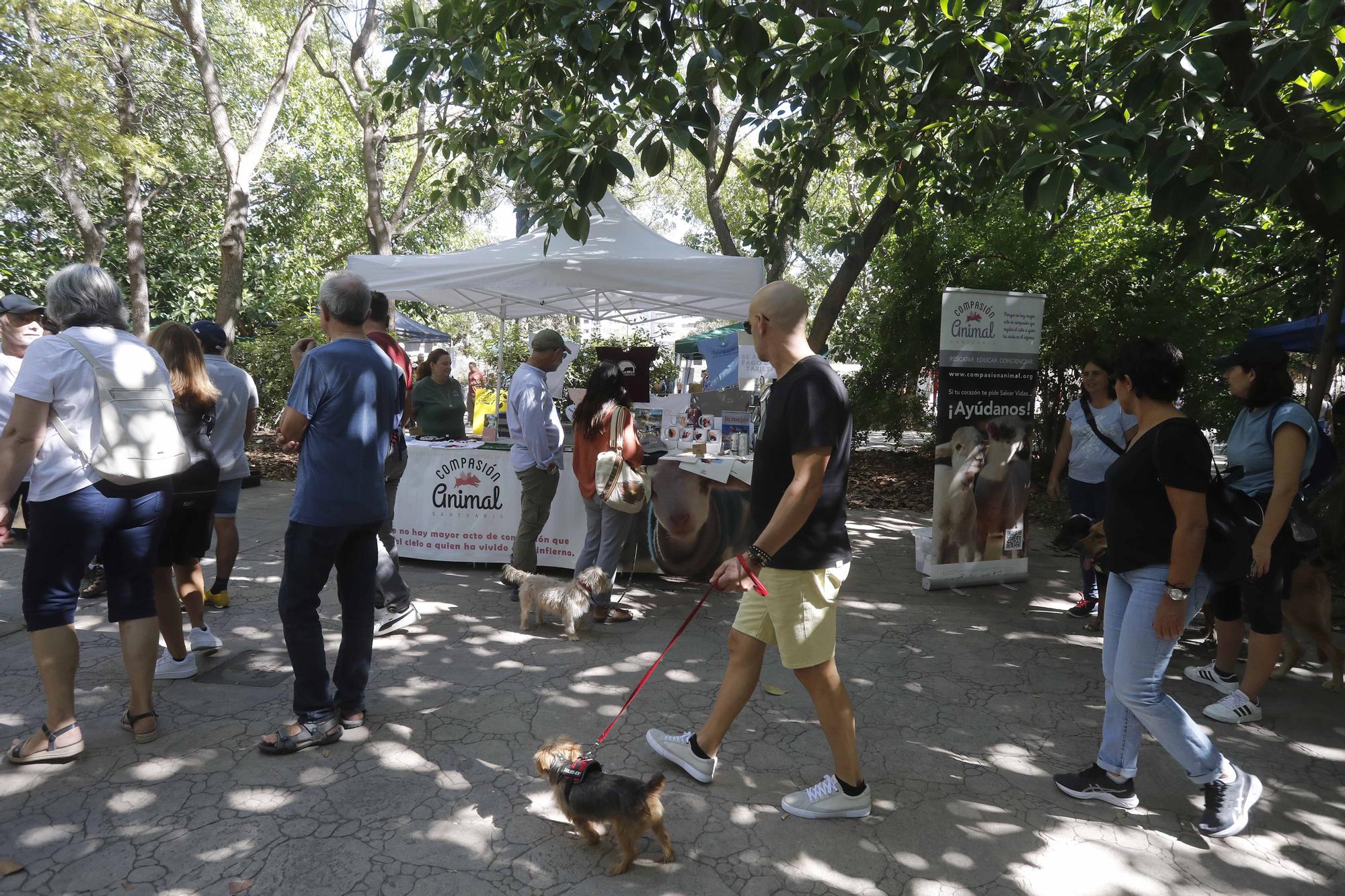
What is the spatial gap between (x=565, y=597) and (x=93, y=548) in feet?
7.87

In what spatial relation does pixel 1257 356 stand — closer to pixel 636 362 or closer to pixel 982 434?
pixel 982 434

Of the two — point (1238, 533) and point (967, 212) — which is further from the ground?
point (967, 212)

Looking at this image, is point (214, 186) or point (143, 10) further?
point (214, 186)

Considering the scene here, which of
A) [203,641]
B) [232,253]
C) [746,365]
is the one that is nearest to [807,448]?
[203,641]

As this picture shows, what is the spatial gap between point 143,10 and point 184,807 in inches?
557

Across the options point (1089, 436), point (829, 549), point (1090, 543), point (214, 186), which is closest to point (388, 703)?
point (829, 549)

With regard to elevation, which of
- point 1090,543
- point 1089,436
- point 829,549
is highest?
point 1089,436

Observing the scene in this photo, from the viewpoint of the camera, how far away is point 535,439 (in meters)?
5.29

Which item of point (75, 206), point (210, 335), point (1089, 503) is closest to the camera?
point (210, 335)

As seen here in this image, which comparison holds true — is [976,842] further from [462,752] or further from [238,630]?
[238,630]

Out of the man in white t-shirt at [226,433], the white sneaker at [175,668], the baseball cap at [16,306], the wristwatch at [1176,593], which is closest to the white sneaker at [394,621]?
the white sneaker at [175,668]

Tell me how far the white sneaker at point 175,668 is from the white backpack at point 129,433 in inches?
49.6

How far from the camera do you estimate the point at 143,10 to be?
1246 cm

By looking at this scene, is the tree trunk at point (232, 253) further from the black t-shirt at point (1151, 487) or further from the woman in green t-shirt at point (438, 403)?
the black t-shirt at point (1151, 487)
